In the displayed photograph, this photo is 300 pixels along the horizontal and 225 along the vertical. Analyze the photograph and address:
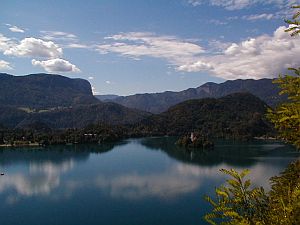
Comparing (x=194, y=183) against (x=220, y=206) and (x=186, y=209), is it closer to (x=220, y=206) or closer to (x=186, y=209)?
(x=186, y=209)

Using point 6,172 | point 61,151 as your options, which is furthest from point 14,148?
point 6,172

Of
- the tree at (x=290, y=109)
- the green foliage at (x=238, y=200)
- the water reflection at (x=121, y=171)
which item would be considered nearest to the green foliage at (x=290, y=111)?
the tree at (x=290, y=109)

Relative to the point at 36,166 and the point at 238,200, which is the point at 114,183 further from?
the point at 238,200

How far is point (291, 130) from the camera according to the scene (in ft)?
31.0

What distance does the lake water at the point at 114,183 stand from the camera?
51.6 metres

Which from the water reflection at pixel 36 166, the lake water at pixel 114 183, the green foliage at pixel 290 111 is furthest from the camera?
the water reflection at pixel 36 166

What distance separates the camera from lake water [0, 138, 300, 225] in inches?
2032

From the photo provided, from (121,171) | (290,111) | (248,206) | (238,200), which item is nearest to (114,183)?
(121,171)

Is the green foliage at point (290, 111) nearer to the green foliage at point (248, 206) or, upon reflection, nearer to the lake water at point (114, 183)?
the green foliage at point (248, 206)

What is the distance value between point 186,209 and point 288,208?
4822 centimetres

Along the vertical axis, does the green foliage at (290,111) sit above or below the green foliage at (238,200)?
above

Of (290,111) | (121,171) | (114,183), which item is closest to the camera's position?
(290,111)

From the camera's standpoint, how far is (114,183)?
73.9m

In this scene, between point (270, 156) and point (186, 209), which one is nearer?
point (186, 209)
